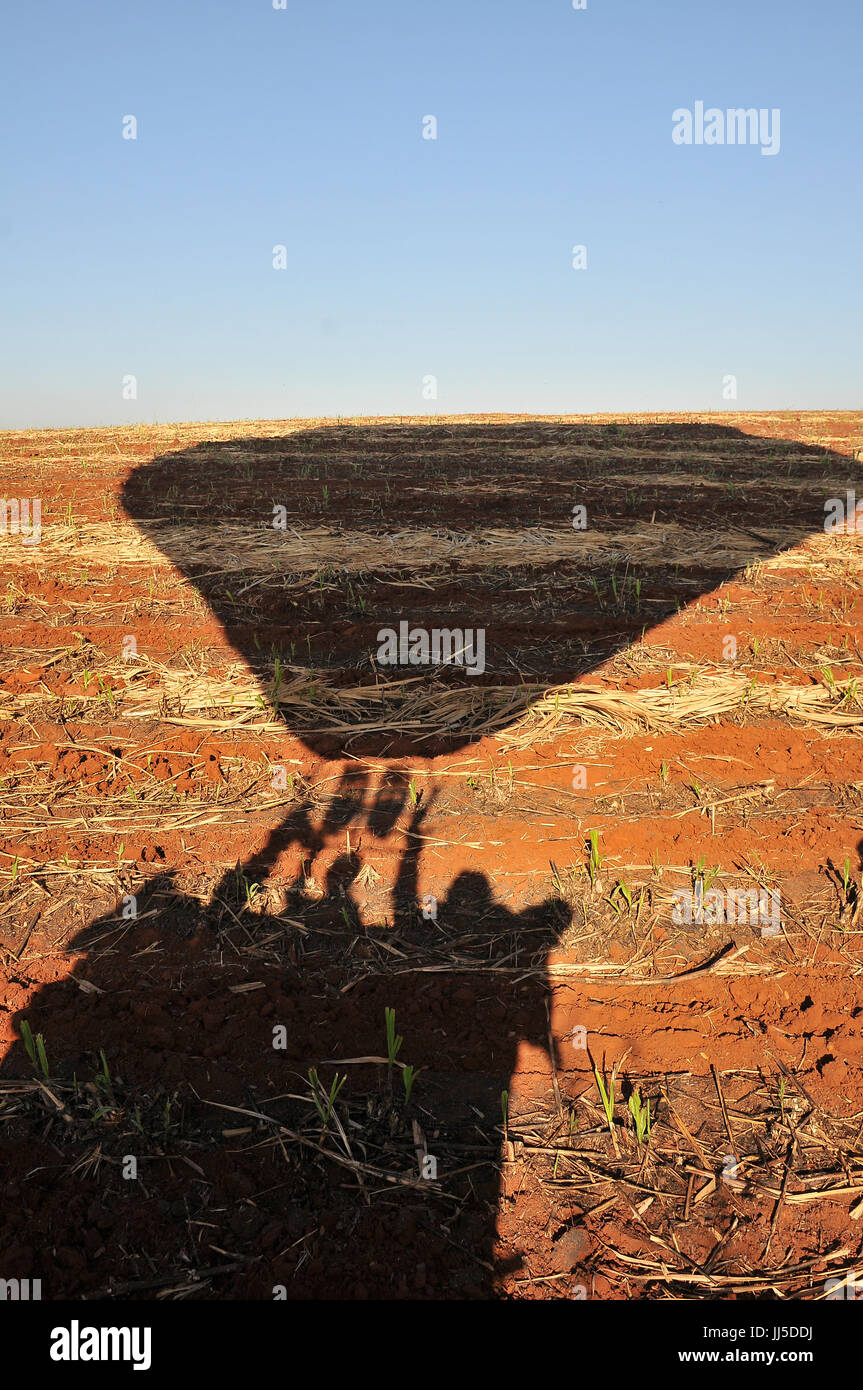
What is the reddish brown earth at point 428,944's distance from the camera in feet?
6.21

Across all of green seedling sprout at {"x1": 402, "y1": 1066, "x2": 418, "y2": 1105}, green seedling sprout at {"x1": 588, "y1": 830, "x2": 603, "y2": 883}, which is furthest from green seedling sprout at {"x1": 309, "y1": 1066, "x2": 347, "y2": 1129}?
green seedling sprout at {"x1": 588, "y1": 830, "x2": 603, "y2": 883}

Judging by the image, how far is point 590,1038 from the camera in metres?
2.40

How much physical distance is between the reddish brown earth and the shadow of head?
0.19 feet

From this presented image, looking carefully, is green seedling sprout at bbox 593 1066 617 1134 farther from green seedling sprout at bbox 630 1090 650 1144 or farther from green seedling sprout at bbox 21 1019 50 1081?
green seedling sprout at bbox 21 1019 50 1081

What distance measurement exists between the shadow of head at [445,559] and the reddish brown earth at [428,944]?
57mm

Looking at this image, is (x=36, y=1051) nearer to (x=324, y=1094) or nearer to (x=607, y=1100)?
(x=324, y=1094)

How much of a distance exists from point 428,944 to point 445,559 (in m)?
4.83

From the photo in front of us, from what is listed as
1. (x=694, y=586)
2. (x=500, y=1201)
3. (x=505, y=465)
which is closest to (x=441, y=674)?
(x=694, y=586)

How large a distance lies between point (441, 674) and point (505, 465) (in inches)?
359

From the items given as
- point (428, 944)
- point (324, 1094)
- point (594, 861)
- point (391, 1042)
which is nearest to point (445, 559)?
point (594, 861)

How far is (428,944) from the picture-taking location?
2.76m

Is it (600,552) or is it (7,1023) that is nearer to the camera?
(7,1023)

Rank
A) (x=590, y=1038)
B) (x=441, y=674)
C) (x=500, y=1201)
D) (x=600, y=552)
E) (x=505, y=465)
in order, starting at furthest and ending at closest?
(x=505, y=465) → (x=600, y=552) → (x=441, y=674) → (x=590, y=1038) → (x=500, y=1201)
